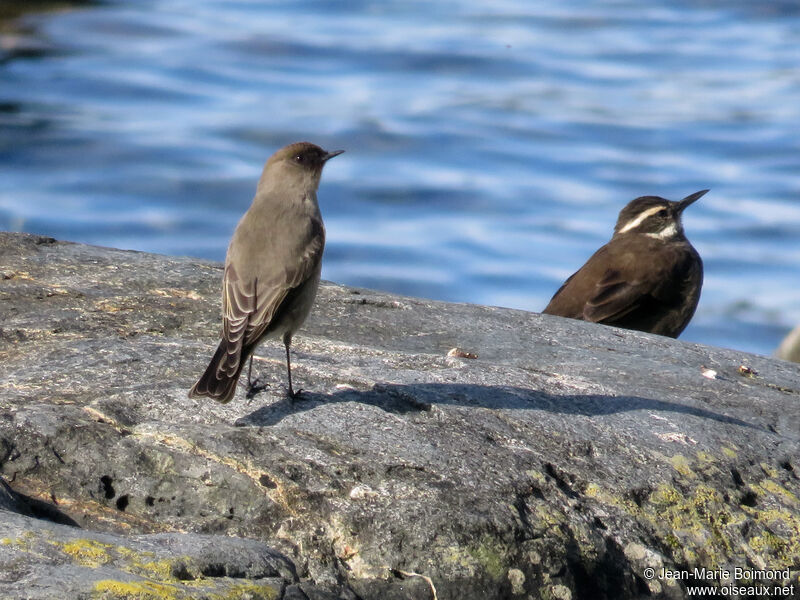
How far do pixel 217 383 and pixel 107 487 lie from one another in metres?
0.67

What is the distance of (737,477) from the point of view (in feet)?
17.8

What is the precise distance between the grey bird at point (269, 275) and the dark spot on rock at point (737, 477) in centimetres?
187

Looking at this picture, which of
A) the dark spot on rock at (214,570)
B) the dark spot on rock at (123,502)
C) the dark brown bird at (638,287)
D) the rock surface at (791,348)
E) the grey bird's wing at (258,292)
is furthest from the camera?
the rock surface at (791,348)

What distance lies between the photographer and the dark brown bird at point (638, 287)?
404 inches

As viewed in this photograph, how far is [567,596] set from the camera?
466 centimetres

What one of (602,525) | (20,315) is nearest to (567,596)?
(602,525)

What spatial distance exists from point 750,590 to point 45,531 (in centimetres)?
260

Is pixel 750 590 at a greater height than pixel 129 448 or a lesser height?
lesser

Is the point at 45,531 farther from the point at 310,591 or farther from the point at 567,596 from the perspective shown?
the point at 567,596

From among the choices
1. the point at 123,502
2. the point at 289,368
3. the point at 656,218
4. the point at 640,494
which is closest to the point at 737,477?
the point at 640,494

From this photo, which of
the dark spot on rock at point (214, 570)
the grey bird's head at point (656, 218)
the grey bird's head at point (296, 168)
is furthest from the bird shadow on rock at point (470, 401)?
the grey bird's head at point (656, 218)

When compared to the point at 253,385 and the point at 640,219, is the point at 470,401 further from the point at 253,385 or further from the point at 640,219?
the point at 640,219

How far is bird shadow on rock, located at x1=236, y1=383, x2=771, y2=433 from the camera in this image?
549cm

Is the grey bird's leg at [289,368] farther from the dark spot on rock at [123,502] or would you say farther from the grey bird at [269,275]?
the dark spot on rock at [123,502]
